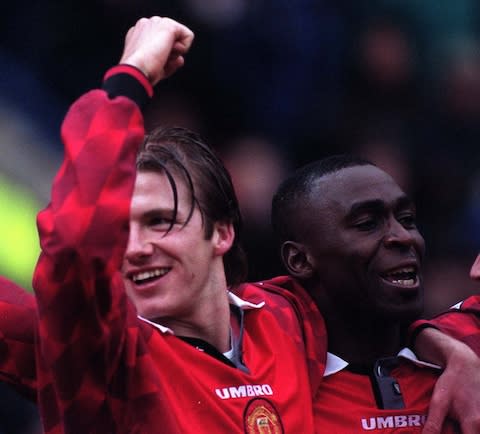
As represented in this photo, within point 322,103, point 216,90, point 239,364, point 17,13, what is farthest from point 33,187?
point 239,364

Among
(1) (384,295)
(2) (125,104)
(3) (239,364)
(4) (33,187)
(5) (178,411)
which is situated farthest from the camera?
(4) (33,187)

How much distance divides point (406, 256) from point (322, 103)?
274 cm

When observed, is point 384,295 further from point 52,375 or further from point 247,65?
point 247,65

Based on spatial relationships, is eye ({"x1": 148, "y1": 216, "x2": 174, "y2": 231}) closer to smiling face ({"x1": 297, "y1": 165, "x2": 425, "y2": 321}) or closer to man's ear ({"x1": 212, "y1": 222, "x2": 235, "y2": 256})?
man's ear ({"x1": 212, "y1": 222, "x2": 235, "y2": 256})

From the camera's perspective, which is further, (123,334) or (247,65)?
(247,65)

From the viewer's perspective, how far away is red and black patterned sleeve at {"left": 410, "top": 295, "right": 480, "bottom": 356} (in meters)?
3.07

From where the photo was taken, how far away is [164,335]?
101 inches

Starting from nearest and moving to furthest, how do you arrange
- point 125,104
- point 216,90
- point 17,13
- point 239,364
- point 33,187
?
point 125,104
point 239,364
point 33,187
point 17,13
point 216,90

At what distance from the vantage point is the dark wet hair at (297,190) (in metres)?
3.18

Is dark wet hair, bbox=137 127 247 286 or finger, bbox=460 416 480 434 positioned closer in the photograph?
dark wet hair, bbox=137 127 247 286

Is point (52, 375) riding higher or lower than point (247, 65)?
lower

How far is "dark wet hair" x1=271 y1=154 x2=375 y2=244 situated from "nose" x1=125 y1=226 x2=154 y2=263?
2.37ft

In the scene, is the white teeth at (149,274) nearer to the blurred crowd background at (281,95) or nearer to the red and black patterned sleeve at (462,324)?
the red and black patterned sleeve at (462,324)

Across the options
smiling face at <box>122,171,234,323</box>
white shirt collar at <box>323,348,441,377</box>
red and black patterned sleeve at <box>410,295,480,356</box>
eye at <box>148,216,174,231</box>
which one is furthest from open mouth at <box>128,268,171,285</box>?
red and black patterned sleeve at <box>410,295,480,356</box>
